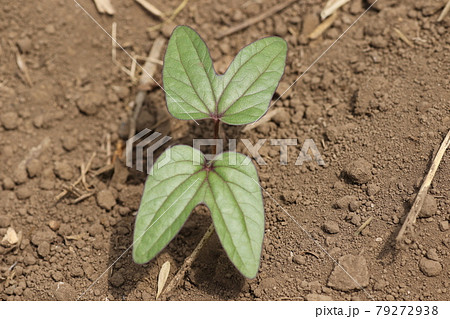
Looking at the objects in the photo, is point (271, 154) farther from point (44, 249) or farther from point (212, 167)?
point (44, 249)

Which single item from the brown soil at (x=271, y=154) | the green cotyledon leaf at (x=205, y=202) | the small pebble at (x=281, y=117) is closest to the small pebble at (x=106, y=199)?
the brown soil at (x=271, y=154)

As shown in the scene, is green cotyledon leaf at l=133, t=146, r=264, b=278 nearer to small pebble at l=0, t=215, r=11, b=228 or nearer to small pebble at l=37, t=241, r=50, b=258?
small pebble at l=37, t=241, r=50, b=258

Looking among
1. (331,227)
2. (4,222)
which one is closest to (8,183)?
(4,222)

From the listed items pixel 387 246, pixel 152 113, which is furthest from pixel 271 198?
pixel 152 113

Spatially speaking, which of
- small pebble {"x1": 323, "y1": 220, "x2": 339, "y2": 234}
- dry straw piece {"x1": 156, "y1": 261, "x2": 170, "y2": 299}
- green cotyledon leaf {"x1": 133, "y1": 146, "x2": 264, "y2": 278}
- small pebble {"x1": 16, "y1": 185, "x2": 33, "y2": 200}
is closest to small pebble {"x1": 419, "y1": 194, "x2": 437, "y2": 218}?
small pebble {"x1": 323, "y1": 220, "x2": 339, "y2": 234}

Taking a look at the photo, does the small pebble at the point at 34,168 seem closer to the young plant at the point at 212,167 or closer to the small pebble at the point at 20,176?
the small pebble at the point at 20,176
